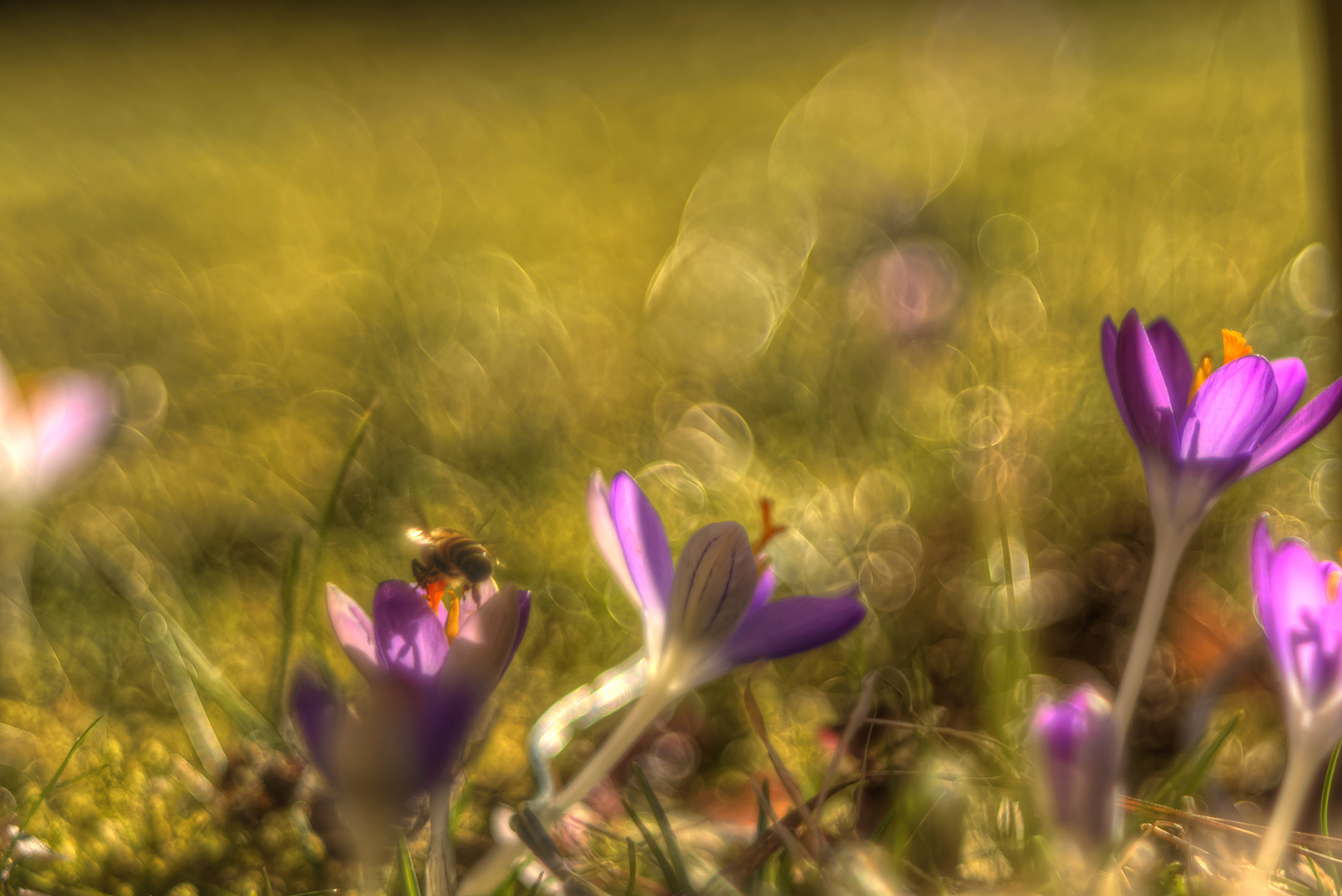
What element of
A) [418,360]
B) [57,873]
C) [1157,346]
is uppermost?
[1157,346]

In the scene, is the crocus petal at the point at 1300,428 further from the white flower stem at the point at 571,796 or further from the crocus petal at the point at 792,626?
the white flower stem at the point at 571,796

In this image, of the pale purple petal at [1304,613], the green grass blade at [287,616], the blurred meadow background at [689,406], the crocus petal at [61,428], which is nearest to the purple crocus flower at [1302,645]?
the pale purple petal at [1304,613]

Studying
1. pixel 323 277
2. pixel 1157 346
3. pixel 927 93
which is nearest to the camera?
pixel 1157 346

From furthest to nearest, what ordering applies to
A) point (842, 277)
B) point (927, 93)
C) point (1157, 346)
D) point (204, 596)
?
point (927, 93) < point (842, 277) < point (204, 596) < point (1157, 346)

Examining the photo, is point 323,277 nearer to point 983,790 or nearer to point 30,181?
point 30,181

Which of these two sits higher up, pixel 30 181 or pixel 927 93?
pixel 927 93

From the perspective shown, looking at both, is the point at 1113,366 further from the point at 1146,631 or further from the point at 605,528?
the point at 605,528

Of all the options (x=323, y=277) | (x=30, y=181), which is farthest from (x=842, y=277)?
(x=30, y=181)
